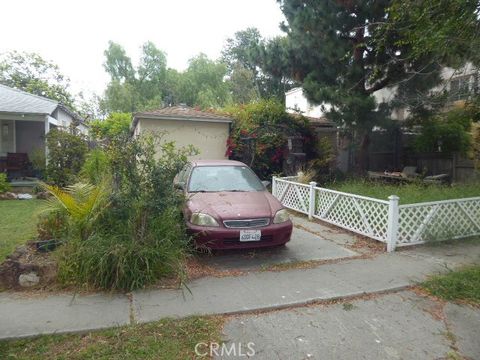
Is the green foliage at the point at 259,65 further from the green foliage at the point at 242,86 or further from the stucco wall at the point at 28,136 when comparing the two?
the stucco wall at the point at 28,136

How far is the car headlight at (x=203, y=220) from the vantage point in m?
5.30

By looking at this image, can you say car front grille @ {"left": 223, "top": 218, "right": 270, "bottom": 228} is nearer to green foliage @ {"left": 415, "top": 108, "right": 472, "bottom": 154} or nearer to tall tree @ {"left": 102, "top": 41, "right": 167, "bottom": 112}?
green foliage @ {"left": 415, "top": 108, "right": 472, "bottom": 154}

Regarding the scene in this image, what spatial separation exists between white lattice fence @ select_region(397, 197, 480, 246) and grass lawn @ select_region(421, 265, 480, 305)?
1337 mm

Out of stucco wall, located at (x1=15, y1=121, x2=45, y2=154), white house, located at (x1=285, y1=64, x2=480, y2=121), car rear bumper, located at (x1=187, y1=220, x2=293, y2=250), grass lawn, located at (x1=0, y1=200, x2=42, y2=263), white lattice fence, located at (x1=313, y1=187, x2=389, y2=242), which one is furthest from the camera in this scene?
stucco wall, located at (x1=15, y1=121, x2=45, y2=154)

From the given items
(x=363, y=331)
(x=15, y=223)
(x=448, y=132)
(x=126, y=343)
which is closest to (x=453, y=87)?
(x=448, y=132)

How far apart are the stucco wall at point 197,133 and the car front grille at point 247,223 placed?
794 centimetres

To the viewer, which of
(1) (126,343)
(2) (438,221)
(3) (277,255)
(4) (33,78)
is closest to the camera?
(1) (126,343)

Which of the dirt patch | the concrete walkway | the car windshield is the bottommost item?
the concrete walkway

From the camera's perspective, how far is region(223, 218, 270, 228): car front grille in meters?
5.27

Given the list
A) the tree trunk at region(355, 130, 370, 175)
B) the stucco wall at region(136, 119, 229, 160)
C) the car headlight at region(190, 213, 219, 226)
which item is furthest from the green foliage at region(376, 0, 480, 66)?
the stucco wall at region(136, 119, 229, 160)

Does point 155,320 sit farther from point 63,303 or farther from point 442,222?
point 442,222

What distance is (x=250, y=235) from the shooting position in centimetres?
527

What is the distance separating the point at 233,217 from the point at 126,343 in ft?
8.13

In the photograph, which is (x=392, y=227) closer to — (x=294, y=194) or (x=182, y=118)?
(x=294, y=194)
